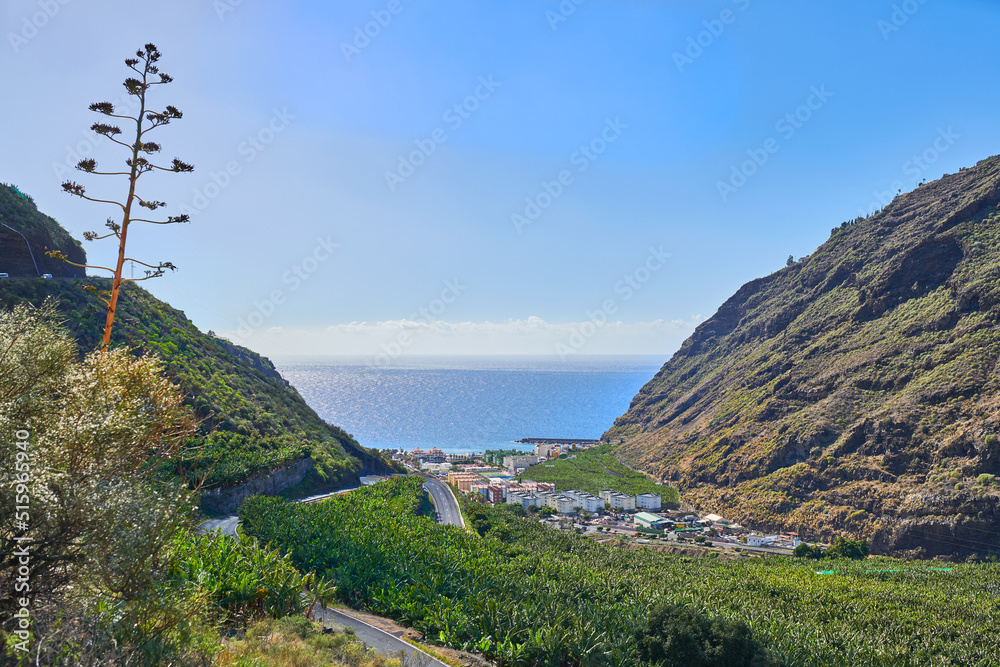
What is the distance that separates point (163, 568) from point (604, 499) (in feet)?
294

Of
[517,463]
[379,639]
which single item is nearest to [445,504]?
[379,639]

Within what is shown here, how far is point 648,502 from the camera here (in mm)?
86938

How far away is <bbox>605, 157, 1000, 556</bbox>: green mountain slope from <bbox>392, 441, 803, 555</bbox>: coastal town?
7.37 meters

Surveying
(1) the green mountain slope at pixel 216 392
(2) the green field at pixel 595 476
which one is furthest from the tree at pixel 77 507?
(2) the green field at pixel 595 476

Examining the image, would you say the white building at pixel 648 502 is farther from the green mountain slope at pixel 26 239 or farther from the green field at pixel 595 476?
the green mountain slope at pixel 26 239

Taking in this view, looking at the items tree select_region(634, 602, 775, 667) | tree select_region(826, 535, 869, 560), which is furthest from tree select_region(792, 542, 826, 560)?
tree select_region(634, 602, 775, 667)

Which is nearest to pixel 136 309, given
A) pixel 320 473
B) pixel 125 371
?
pixel 320 473

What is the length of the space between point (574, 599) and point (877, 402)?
84937 millimetres

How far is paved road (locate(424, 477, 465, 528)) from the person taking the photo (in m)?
49.9

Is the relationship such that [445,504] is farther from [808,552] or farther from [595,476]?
[595,476]

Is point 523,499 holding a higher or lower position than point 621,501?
lower

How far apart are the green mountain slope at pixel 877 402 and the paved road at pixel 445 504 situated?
159ft

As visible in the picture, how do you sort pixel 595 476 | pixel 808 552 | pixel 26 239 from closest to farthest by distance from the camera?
pixel 26 239 → pixel 808 552 → pixel 595 476

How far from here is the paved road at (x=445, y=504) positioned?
4991cm
